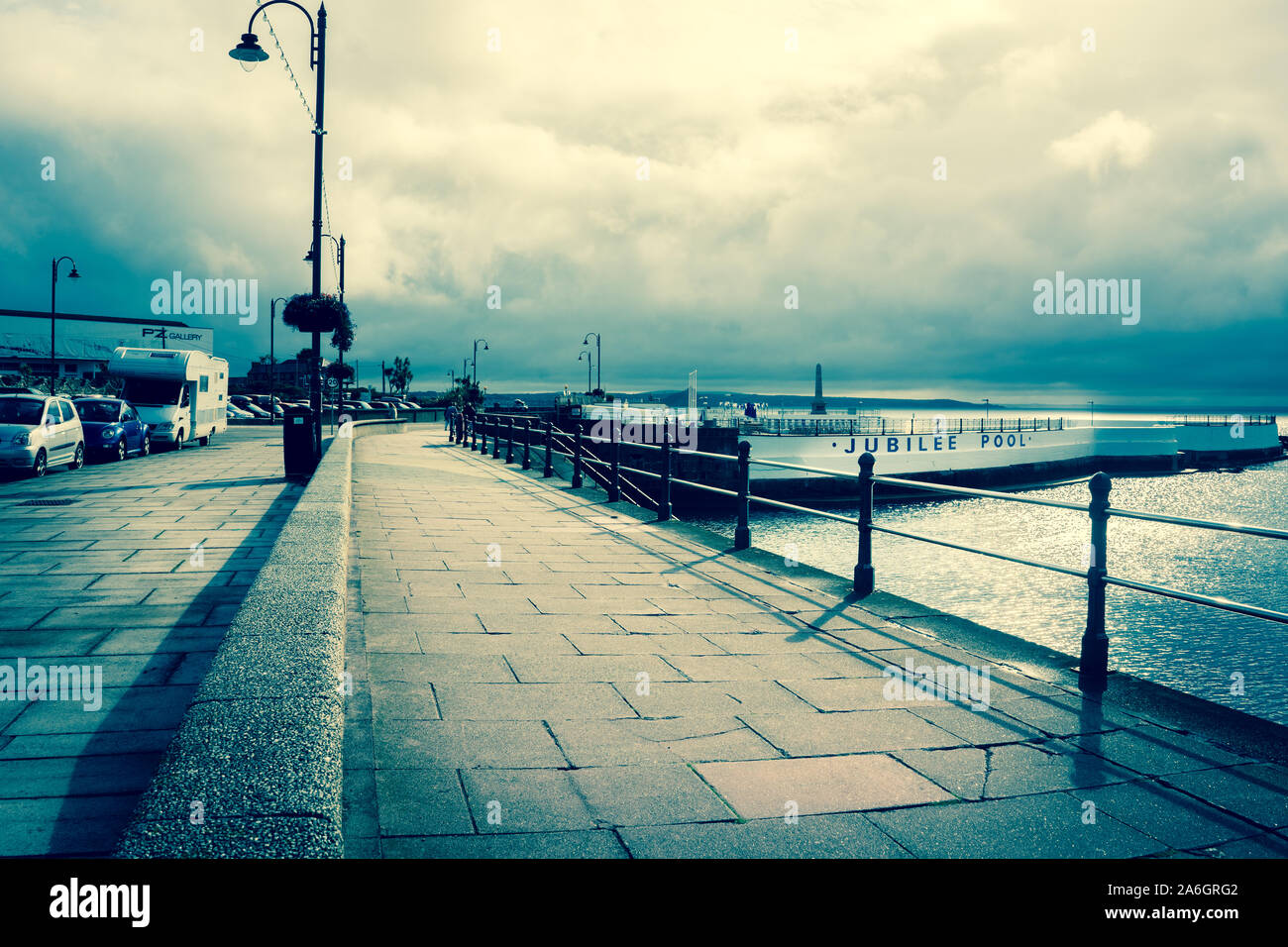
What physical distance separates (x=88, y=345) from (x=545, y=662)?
122028mm

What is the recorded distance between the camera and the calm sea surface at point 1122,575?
21.9 metres

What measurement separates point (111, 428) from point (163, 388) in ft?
14.2

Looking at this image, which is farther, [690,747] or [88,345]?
[88,345]

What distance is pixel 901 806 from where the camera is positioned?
3080 mm

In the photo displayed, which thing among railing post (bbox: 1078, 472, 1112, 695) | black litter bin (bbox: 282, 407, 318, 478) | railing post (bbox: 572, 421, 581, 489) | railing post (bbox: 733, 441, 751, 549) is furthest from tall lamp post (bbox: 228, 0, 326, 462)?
railing post (bbox: 1078, 472, 1112, 695)

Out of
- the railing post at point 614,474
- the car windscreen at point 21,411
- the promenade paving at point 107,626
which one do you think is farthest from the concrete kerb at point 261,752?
the car windscreen at point 21,411

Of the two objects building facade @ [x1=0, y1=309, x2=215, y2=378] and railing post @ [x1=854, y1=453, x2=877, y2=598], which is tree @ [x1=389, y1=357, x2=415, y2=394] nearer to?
building facade @ [x1=0, y1=309, x2=215, y2=378]

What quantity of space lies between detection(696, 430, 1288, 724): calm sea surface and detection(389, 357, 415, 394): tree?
81.4m

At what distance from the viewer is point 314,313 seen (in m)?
15.9

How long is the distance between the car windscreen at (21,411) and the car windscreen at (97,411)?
3727mm

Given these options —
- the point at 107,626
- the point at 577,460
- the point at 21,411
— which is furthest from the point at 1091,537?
the point at 21,411

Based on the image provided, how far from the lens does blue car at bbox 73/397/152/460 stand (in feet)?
64.3
